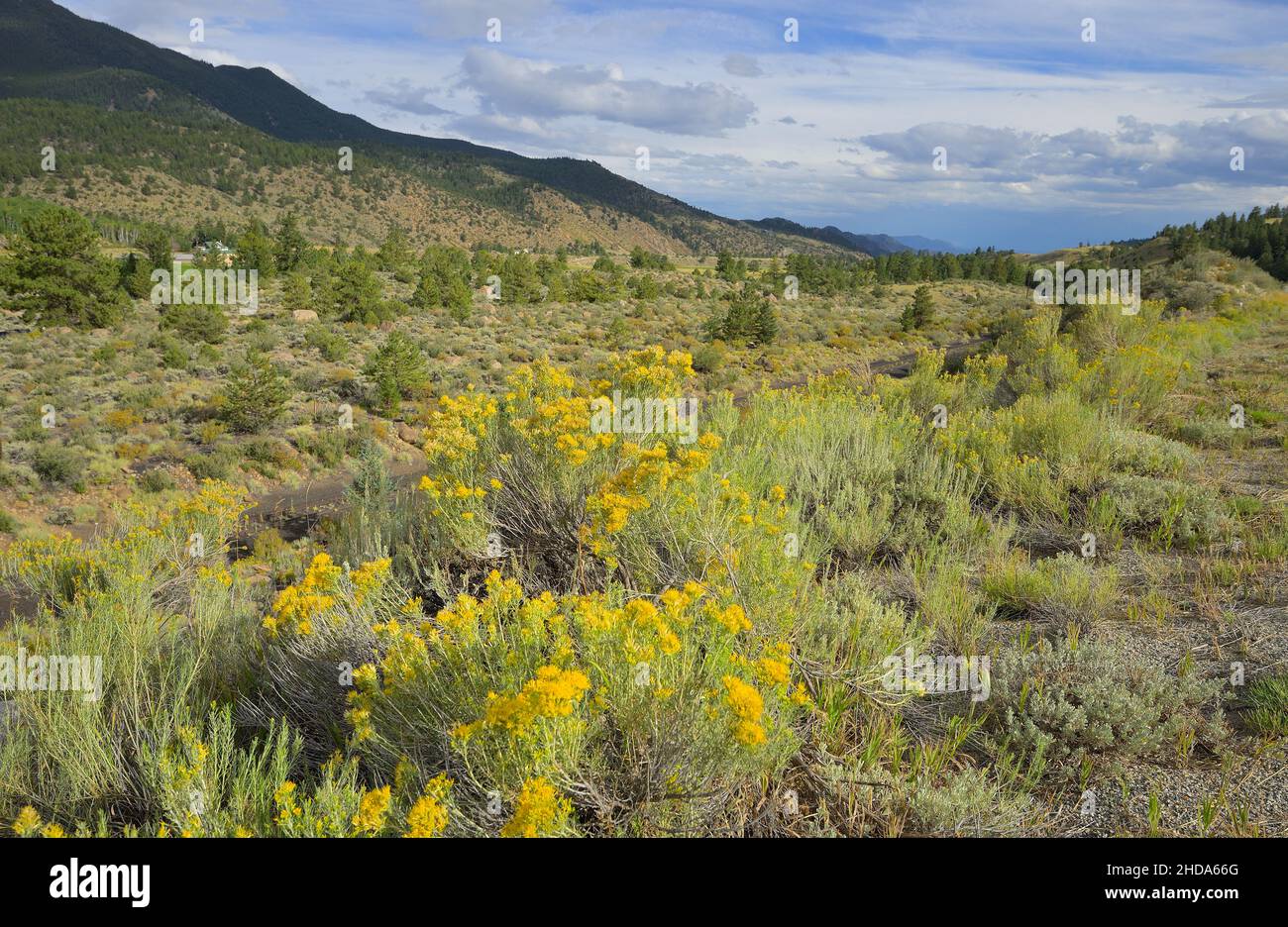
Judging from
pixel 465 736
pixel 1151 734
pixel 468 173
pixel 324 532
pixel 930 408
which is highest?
pixel 468 173

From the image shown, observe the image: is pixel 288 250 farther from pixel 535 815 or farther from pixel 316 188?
pixel 316 188

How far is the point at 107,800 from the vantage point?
2717 mm

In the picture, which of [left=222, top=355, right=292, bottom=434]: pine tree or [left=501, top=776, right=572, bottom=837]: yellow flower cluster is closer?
[left=501, top=776, right=572, bottom=837]: yellow flower cluster

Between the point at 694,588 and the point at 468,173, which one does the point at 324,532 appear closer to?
the point at 694,588

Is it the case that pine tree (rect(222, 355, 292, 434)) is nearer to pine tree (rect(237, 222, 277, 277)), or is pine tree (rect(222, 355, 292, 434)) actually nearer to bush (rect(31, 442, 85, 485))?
bush (rect(31, 442, 85, 485))

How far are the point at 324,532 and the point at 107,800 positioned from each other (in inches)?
280

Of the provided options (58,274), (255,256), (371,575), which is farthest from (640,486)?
(255,256)

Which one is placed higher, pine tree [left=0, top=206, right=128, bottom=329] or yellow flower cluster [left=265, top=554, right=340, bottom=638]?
pine tree [left=0, top=206, right=128, bottom=329]

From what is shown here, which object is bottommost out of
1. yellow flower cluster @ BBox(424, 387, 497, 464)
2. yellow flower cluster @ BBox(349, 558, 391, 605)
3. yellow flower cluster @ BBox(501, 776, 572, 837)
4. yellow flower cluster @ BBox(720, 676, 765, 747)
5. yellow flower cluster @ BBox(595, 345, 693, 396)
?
yellow flower cluster @ BBox(501, 776, 572, 837)

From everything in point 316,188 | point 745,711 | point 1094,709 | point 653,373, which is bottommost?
Result: point 1094,709

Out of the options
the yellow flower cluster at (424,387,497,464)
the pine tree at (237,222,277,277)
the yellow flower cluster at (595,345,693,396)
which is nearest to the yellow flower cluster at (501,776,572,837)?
the yellow flower cluster at (424,387,497,464)

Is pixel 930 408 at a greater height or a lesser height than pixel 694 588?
greater

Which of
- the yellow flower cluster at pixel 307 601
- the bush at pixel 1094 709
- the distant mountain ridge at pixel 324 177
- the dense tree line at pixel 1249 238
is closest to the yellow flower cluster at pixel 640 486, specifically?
the yellow flower cluster at pixel 307 601
